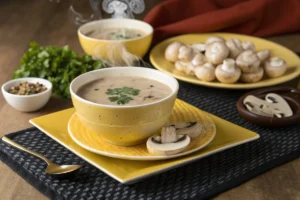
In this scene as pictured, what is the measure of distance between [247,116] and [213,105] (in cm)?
16

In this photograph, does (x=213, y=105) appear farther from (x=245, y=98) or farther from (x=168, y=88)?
(x=168, y=88)

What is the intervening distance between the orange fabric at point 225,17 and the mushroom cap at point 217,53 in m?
0.36

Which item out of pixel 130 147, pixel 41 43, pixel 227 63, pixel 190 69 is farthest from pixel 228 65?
pixel 41 43

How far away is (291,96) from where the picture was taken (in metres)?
1.47

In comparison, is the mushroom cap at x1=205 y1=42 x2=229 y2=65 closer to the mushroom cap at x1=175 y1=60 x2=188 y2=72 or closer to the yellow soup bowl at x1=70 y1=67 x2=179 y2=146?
the mushroom cap at x1=175 y1=60 x2=188 y2=72

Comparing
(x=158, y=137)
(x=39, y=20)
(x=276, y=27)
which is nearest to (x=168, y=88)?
(x=158, y=137)

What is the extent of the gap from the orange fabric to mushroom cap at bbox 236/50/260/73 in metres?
0.41

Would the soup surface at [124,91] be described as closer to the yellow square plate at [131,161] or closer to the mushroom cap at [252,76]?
the yellow square plate at [131,161]

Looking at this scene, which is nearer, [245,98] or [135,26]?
[245,98]

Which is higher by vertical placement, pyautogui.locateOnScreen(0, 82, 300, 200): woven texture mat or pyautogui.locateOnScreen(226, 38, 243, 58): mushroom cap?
pyautogui.locateOnScreen(226, 38, 243, 58): mushroom cap

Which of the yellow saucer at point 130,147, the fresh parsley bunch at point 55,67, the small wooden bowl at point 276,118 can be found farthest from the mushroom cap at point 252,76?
the fresh parsley bunch at point 55,67

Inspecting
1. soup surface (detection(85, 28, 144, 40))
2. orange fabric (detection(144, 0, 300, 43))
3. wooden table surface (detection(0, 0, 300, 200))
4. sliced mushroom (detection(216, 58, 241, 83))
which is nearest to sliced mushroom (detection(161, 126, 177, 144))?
wooden table surface (detection(0, 0, 300, 200))

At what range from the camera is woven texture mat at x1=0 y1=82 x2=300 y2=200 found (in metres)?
1.08

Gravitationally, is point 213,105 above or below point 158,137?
below
